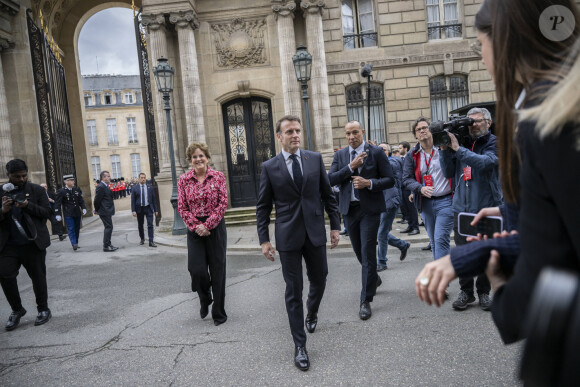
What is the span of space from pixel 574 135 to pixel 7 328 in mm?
6264

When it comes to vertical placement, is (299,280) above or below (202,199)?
below

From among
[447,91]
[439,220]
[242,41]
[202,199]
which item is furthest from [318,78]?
[202,199]

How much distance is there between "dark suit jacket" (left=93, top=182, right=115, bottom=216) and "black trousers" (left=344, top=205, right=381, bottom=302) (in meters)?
8.53

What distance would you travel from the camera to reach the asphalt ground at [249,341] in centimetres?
344

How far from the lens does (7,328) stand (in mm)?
5270

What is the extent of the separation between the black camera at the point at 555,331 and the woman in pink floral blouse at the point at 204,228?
440 centimetres

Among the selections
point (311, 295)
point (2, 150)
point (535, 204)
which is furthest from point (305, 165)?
point (2, 150)

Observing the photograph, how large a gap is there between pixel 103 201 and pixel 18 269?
6425 millimetres

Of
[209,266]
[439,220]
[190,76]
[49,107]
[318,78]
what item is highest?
[190,76]

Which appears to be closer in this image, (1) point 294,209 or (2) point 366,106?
(1) point 294,209

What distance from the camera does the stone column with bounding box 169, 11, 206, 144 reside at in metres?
14.0

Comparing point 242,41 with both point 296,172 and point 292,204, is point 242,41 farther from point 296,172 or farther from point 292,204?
point 292,204

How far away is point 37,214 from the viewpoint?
5586mm

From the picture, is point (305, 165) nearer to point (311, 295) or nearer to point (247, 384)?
point (311, 295)
